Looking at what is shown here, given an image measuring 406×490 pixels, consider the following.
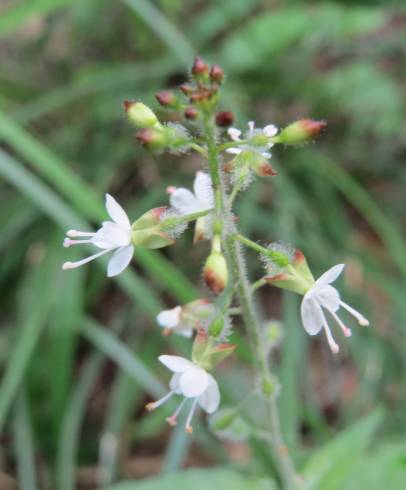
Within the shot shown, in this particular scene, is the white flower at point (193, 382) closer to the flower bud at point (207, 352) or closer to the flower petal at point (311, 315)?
the flower bud at point (207, 352)

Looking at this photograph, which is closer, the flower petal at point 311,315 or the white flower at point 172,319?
the flower petal at point 311,315

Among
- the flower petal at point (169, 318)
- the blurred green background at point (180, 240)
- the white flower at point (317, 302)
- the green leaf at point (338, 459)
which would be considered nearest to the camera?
the white flower at point (317, 302)

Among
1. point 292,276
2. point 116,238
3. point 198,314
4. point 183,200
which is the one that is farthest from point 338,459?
point 116,238

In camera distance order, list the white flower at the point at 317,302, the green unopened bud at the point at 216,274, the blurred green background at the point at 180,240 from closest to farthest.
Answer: the green unopened bud at the point at 216,274 < the white flower at the point at 317,302 < the blurred green background at the point at 180,240

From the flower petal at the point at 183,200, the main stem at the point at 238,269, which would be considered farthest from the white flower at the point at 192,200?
the main stem at the point at 238,269

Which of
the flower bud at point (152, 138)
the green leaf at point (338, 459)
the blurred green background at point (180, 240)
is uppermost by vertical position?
the blurred green background at point (180, 240)

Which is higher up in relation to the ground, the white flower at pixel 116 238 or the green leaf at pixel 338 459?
the white flower at pixel 116 238

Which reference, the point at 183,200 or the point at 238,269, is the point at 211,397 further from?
the point at 183,200

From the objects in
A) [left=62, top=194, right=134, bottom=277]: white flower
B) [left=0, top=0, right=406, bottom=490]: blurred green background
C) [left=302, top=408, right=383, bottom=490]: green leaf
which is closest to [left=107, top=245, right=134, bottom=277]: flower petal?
[left=62, top=194, right=134, bottom=277]: white flower
